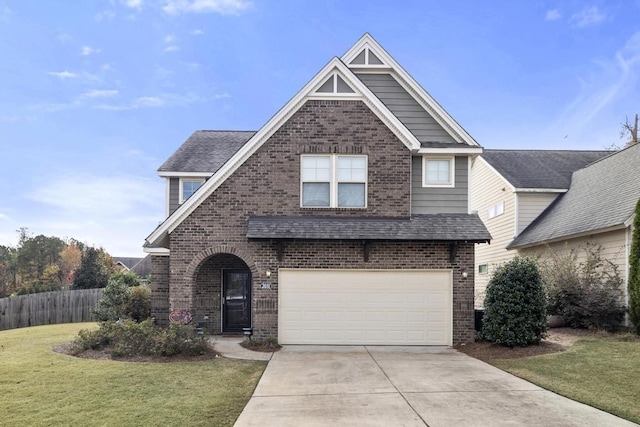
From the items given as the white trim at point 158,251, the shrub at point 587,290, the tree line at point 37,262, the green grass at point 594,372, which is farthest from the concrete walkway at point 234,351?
the tree line at point 37,262

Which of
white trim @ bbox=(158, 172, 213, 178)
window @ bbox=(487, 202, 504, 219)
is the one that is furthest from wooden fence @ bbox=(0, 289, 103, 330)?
window @ bbox=(487, 202, 504, 219)

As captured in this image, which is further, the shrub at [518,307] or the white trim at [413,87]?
the white trim at [413,87]

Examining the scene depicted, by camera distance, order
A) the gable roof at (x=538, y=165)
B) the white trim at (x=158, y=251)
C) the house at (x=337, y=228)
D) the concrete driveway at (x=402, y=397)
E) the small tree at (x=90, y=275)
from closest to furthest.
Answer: the concrete driveway at (x=402, y=397) → the house at (x=337, y=228) → the white trim at (x=158, y=251) → the gable roof at (x=538, y=165) → the small tree at (x=90, y=275)

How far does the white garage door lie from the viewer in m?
12.9

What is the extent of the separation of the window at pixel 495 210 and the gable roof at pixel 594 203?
83.7 inches

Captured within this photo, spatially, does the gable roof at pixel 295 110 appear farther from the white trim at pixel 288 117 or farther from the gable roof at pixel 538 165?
the gable roof at pixel 538 165

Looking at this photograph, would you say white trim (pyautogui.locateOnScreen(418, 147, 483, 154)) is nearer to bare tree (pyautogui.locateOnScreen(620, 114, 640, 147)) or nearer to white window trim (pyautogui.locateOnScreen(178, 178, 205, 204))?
white window trim (pyautogui.locateOnScreen(178, 178, 205, 204))

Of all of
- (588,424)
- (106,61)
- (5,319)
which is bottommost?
(5,319)

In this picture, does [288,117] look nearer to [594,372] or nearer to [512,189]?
[594,372]

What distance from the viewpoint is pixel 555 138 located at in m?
36.8

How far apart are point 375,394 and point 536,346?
20.0 feet

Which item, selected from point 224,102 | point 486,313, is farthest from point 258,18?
point 486,313

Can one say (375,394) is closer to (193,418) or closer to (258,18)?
(193,418)

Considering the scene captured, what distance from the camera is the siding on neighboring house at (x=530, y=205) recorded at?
20750mm
